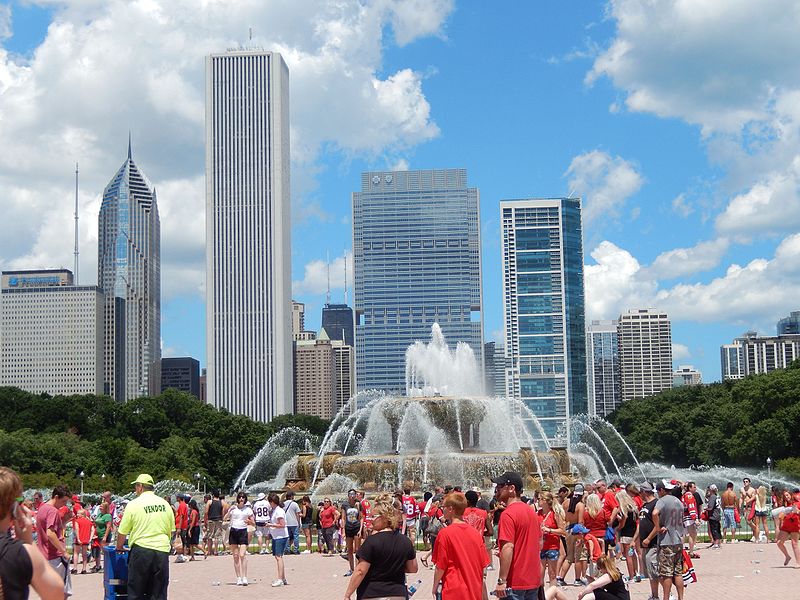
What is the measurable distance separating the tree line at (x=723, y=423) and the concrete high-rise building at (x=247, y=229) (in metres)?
74.3

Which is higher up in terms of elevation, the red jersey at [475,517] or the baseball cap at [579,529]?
the red jersey at [475,517]

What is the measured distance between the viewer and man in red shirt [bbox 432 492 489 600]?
28.3 ft

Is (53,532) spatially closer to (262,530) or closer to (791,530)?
(262,530)

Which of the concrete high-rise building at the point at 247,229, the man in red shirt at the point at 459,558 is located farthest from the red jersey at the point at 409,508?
the concrete high-rise building at the point at 247,229

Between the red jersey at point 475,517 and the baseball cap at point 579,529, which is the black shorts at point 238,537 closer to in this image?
the baseball cap at point 579,529

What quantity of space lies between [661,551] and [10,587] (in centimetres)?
978

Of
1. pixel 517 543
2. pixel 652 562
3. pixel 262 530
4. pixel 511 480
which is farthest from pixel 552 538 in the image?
pixel 262 530

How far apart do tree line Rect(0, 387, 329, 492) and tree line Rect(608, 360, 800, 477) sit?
3510 centimetres

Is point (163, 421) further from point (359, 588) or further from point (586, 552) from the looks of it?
point (359, 588)

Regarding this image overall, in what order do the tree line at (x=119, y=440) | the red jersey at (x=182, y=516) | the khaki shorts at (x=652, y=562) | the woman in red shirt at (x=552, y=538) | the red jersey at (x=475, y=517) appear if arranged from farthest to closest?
the tree line at (x=119, y=440)
the red jersey at (x=182, y=516)
the woman in red shirt at (x=552, y=538)
the khaki shorts at (x=652, y=562)
the red jersey at (x=475, y=517)

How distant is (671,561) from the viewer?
13.3m

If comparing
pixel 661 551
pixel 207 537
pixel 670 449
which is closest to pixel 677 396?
pixel 670 449

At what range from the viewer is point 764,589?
15.5 meters

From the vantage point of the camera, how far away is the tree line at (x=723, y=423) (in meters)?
66.2
